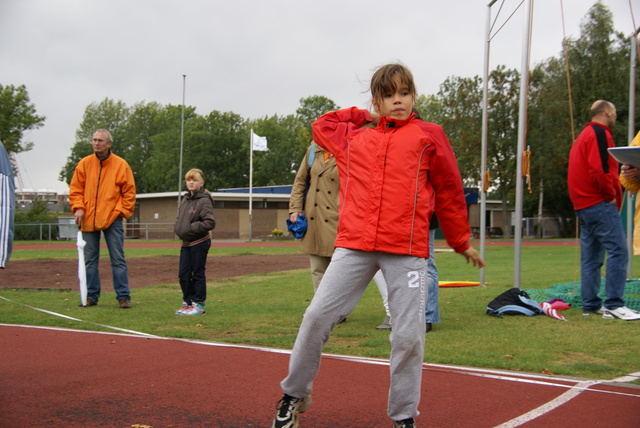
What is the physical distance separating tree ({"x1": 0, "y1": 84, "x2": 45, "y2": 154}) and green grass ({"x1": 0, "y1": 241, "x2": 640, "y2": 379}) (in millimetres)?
46212

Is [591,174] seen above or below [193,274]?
above

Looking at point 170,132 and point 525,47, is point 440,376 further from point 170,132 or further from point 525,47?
point 170,132

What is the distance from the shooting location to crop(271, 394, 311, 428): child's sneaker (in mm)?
3541

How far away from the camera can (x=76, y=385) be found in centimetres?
455

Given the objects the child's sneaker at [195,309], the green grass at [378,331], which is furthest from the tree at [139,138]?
the child's sneaker at [195,309]

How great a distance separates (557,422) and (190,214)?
559 cm

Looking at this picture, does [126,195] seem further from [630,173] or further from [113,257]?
[630,173]

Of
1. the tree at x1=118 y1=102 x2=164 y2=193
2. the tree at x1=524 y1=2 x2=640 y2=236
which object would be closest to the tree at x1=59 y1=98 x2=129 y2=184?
the tree at x1=118 y1=102 x2=164 y2=193

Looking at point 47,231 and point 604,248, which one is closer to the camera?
point 604,248

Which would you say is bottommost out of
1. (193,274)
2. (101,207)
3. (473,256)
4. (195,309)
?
(195,309)

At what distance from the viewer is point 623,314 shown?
24.1ft

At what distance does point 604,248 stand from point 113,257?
6252mm

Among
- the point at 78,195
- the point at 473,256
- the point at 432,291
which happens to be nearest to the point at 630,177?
the point at 432,291

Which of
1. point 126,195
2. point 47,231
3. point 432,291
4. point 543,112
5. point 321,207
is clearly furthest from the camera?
point 543,112
